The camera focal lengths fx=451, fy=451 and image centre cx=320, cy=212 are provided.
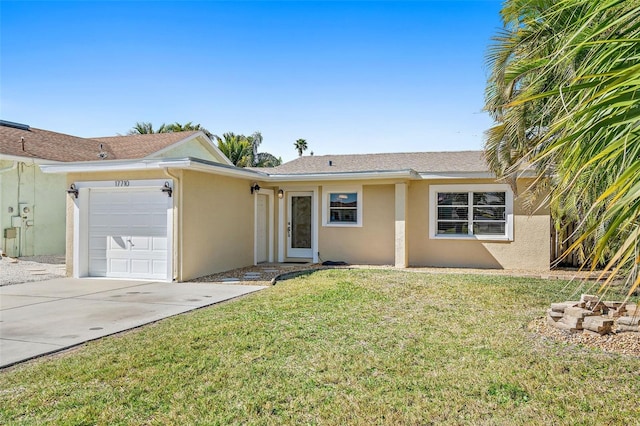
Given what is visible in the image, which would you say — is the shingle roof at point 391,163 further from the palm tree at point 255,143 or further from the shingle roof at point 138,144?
the palm tree at point 255,143

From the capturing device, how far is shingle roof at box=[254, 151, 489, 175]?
15102 mm

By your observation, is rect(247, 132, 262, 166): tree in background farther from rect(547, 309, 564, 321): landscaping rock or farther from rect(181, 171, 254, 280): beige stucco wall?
rect(547, 309, 564, 321): landscaping rock

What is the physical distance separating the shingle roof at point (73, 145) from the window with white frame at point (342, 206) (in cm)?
823

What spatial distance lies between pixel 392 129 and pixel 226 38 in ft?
30.1

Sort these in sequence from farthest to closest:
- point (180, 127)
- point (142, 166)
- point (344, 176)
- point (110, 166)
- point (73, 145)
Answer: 1. point (180, 127)
2. point (73, 145)
3. point (344, 176)
4. point (110, 166)
5. point (142, 166)

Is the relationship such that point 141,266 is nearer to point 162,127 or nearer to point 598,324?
point 598,324

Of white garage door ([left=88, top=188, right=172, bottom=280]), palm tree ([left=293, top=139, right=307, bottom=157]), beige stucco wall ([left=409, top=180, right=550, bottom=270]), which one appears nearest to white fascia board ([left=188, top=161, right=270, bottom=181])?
white garage door ([left=88, top=188, right=172, bottom=280])

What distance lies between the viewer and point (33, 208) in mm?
16219

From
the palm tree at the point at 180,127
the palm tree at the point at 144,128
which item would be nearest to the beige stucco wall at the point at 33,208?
the palm tree at the point at 144,128

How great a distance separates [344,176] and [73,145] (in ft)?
41.4

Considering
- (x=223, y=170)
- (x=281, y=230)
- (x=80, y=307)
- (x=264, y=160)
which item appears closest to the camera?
(x=80, y=307)

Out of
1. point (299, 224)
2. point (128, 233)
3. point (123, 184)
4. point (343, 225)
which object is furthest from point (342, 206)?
point (123, 184)

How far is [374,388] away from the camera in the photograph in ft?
14.6

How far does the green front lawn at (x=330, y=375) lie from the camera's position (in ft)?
12.9
